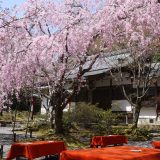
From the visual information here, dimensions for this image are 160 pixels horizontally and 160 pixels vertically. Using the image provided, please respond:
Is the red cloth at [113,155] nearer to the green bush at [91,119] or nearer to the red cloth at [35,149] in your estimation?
the red cloth at [35,149]

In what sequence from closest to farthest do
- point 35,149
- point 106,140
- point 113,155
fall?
point 113,155
point 35,149
point 106,140

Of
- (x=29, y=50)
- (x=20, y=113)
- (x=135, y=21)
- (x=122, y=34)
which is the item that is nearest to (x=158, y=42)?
(x=122, y=34)

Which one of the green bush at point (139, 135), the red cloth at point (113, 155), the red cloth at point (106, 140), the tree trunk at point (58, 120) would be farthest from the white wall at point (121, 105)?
the red cloth at point (113, 155)

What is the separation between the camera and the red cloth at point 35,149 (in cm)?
858

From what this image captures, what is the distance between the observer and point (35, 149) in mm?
8664

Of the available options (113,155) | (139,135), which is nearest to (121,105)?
(139,135)

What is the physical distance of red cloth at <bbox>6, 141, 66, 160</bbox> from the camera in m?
8.58

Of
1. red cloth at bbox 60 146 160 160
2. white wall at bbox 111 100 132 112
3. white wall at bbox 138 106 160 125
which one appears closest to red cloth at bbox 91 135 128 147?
red cloth at bbox 60 146 160 160

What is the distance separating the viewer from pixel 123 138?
11.0 meters

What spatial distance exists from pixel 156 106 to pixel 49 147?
15023 mm

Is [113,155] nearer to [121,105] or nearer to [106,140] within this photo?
[106,140]

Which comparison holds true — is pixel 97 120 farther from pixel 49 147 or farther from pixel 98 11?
pixel 49 147

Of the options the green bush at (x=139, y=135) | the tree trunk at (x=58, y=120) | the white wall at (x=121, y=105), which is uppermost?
the white wall at (x=121, y=105)

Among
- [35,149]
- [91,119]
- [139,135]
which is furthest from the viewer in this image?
[91,119]
